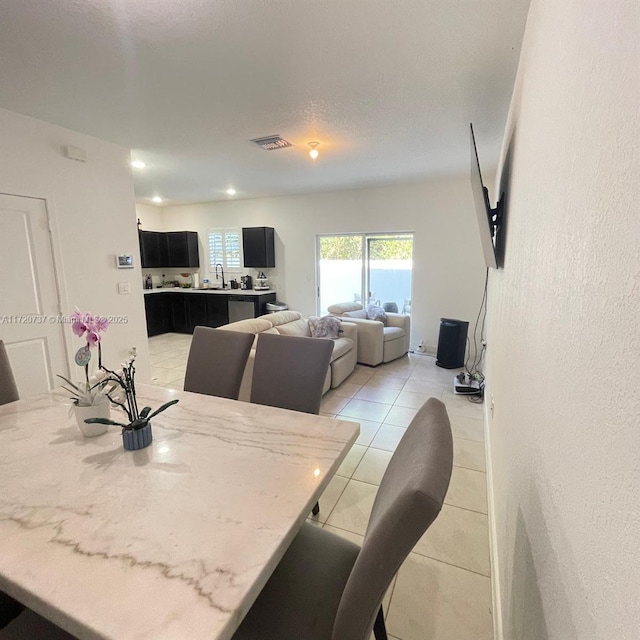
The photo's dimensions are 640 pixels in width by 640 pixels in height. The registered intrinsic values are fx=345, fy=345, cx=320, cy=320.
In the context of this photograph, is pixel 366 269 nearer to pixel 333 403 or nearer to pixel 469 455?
A: pixel 333 403

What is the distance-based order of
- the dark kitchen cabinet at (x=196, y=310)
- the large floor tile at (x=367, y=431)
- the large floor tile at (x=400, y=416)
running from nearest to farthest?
the large floor tile at (x=367, y=431), the large floor tile at (x=400, y=416), the dark kitchen cabinet at (x=196, y=310)

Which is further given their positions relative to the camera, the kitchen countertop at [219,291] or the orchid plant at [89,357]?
the kitchen countertop at [219,291]

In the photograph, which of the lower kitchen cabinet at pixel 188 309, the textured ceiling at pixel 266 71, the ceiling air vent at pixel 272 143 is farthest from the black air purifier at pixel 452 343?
the lower kitchen cabinet at pixel 188 309

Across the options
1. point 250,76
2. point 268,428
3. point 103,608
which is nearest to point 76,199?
A: point 250,76

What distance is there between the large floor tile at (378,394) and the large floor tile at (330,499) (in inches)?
54.2

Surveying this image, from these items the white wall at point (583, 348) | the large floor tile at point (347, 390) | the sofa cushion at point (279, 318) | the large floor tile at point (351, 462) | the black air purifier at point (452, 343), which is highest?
the white wall at point (583, 348)

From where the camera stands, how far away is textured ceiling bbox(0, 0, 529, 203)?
5.11 ft

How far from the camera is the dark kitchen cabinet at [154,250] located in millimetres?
6586

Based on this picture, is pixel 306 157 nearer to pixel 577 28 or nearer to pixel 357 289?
pixel 357 289

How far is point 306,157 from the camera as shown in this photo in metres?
3.60

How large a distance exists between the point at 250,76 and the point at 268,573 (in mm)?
2399

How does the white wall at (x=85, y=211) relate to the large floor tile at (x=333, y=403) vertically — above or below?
above

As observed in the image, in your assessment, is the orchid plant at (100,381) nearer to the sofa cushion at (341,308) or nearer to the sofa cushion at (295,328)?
the sofa cushion at (295,328)

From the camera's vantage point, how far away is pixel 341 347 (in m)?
3.95
